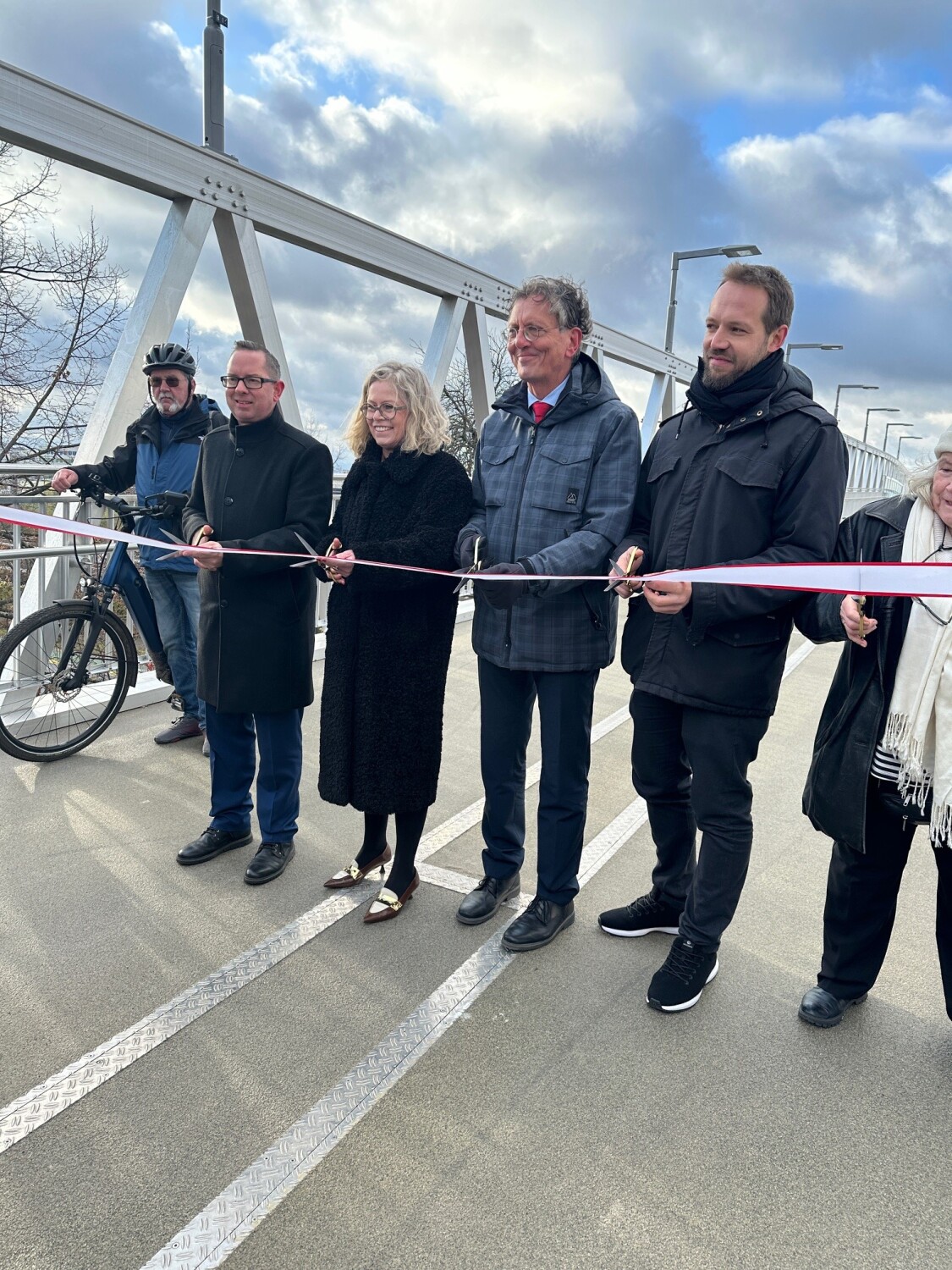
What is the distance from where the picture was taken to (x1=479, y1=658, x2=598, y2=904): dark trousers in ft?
9.53

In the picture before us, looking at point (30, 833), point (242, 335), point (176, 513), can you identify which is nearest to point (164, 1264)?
point (30, 833)

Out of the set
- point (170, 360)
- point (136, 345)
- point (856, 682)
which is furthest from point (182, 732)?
point (856, 682)

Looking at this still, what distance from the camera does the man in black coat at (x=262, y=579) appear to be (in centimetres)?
325

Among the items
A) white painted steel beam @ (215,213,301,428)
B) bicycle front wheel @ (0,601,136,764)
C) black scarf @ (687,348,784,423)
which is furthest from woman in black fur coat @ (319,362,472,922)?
white painted steel beam @ (215,213,301,428)

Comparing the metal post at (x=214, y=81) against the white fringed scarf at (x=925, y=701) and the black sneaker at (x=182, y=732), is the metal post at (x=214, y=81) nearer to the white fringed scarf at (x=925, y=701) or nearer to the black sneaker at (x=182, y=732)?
the black sneaker at (x=182, y=732)

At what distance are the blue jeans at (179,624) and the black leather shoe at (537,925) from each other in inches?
93.2

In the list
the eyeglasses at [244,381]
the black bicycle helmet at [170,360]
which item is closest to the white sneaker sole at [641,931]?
the eyeglasses at [244,381]

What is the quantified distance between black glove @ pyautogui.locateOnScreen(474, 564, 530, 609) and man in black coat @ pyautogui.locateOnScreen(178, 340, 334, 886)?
0.89 metres

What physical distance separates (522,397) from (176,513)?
233cm

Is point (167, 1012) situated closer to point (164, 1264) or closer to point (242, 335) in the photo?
point (164, 1264)

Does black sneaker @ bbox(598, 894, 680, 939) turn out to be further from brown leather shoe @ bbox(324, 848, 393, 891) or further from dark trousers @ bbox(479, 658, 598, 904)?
brown leather shoe @ bbox(324, 848, 393, 891)

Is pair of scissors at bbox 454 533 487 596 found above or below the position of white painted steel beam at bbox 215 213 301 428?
below

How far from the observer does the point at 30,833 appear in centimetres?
357

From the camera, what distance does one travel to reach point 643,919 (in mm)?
3041
